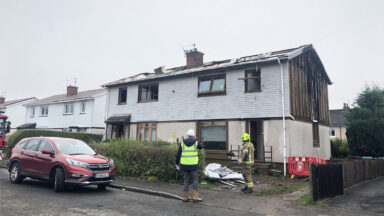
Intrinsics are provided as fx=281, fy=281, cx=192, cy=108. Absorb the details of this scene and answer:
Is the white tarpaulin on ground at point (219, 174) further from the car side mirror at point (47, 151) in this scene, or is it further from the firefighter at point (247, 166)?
the car side mirror at point (47, 151)

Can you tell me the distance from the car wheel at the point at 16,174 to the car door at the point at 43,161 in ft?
3.66

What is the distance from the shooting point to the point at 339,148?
23.5 metres

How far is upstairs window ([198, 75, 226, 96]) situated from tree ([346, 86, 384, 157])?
1174 cm

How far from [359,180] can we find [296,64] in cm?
Result: 679

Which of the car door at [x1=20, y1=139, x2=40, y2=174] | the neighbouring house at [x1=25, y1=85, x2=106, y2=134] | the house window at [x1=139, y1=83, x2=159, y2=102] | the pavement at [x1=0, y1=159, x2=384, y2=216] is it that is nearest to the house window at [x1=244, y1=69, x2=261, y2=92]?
the house window at [x1=139, y1=83, x2=159, y2=102]

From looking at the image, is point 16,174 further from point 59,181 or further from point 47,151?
point 59,181

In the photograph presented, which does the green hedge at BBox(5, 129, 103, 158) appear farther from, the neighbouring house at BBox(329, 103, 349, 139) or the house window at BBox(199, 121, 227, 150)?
the neighbouring house at BBox(329, 103, 349, 139)

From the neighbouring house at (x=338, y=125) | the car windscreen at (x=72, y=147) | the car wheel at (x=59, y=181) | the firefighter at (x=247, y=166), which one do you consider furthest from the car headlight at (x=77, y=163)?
the neighbouring house at (x=338, y=125)

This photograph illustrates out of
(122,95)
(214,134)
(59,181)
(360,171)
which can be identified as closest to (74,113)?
(122,95)

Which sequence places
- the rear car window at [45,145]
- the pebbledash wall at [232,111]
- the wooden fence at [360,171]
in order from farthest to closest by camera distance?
the pebbledash wall at [232,111] < the wooden fence at [360,171] < the rear car window at [45,145]

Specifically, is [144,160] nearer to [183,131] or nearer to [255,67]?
[183,131]

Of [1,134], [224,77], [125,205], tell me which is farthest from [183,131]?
[1,134]

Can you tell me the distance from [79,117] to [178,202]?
79.2ft

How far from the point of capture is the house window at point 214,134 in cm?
1584
